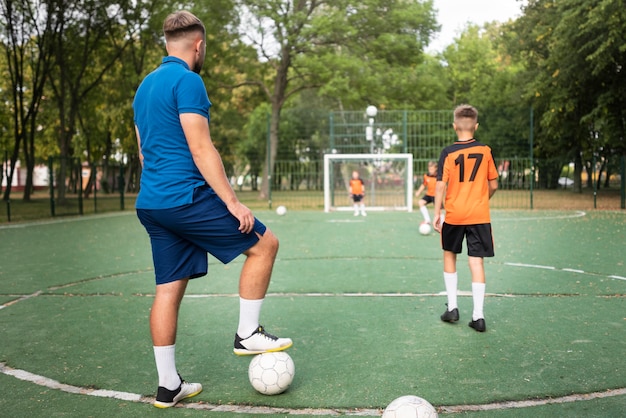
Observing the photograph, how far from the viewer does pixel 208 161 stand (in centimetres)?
327

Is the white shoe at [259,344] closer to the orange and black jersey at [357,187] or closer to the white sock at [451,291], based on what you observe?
the white sock at [451,291]

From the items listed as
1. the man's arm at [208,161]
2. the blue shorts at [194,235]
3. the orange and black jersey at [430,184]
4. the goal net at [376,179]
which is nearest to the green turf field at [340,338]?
the blue shorts at [194,235]

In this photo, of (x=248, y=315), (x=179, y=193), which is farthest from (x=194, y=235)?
(x=248, y=315)

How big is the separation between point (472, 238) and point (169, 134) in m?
2.94

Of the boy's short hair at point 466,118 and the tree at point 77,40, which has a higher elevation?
the tree at point 77,40

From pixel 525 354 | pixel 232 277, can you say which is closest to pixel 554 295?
pixel 525 354

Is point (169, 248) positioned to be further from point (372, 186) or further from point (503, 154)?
point (503, 154)

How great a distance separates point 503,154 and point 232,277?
2714cm

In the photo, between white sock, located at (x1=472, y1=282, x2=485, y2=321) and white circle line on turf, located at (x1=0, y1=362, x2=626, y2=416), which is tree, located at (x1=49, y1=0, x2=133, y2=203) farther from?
white circle line on turf, located at (x1=0, y1=362, x2=626, y2=416)

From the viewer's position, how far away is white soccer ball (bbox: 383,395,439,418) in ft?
8.91

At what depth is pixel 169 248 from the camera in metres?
3.45

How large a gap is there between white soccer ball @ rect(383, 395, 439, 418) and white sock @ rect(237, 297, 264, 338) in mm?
1233

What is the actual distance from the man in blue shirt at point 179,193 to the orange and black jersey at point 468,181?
226cm

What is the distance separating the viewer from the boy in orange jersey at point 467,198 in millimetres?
5180
